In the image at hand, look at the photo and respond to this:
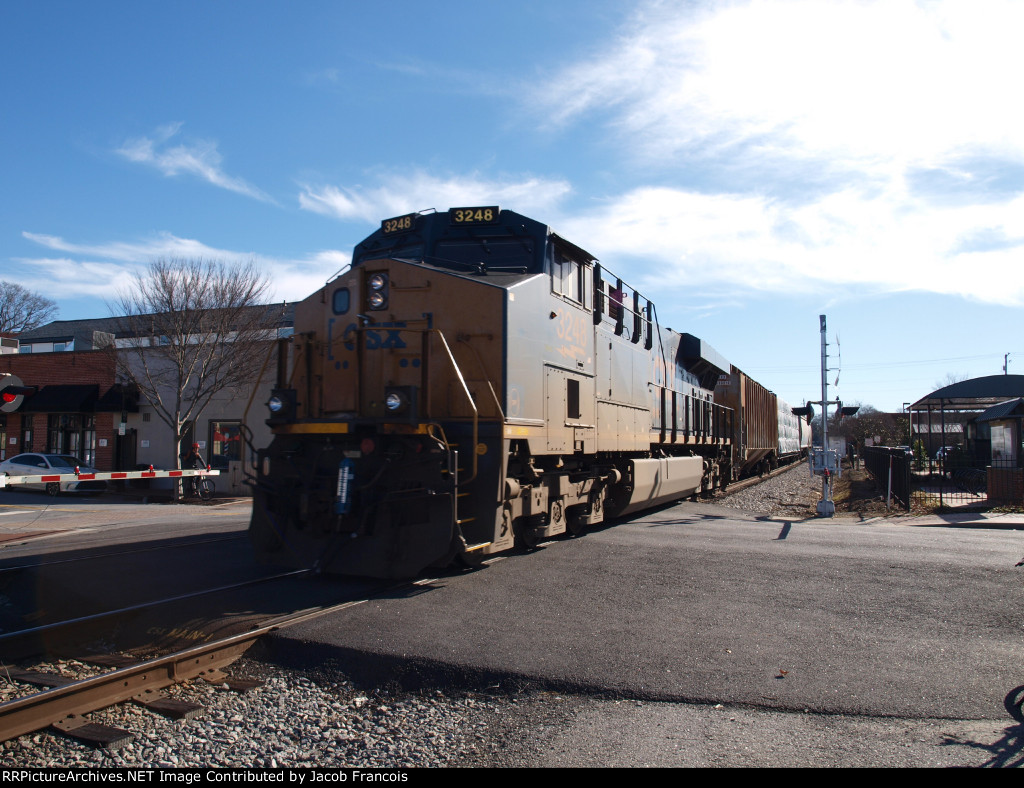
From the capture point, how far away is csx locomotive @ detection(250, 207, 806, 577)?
21.9 feet

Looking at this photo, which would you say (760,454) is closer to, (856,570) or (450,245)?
(856,570)

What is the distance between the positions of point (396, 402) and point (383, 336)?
112 centimetres

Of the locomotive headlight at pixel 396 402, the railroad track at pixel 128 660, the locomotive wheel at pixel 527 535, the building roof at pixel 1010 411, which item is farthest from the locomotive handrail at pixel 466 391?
the building roof at pixel 1010 411

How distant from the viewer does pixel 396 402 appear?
669cm

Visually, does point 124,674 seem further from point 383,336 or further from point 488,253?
point 488,253

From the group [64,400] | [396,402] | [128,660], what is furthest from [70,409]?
[128,660]

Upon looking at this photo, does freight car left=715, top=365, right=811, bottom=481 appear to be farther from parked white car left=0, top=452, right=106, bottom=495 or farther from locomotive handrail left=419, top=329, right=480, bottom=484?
parked white car left=0, top=452, right=106, bottom=495

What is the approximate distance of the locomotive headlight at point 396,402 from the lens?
21.9ft

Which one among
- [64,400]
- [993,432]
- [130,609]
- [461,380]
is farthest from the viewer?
[64,400]

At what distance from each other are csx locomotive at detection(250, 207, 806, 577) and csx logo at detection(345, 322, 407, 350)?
0.05 feet

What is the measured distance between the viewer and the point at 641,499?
11.7 meters

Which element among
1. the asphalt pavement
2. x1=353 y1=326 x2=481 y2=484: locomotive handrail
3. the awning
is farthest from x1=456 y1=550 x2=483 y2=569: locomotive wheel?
the awning
